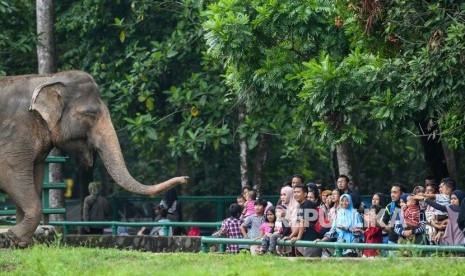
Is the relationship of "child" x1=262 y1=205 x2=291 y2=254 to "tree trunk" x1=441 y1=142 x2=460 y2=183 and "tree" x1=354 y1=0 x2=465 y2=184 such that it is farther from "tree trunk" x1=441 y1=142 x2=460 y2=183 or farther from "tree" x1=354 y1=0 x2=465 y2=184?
"tree trunk" x1=441 y1=142 x2=460 y2=183

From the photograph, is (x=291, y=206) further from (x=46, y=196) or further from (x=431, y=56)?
(x=46, y=196)

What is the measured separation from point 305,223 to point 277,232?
1.34 ft

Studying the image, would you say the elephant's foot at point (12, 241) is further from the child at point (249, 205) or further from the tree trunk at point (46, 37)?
the tree trunk at point (46, 37)

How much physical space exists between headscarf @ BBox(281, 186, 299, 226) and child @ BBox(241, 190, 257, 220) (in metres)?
0.97

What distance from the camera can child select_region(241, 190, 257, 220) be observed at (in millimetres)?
19719

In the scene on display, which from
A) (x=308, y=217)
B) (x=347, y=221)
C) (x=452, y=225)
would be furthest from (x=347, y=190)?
(x=452, y=225)

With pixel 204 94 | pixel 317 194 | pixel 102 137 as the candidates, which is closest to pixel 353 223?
pixel 317 194

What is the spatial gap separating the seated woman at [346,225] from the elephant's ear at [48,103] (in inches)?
165

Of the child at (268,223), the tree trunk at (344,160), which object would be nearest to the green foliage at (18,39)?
the tree trunk at (344,160)

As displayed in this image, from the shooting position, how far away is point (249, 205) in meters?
20.0

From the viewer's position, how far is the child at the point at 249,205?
19719 millimetres

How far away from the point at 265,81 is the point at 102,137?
3.37 m

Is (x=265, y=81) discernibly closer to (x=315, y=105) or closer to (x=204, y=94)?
(x=315, y=105)

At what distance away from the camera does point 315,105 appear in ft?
61.6
